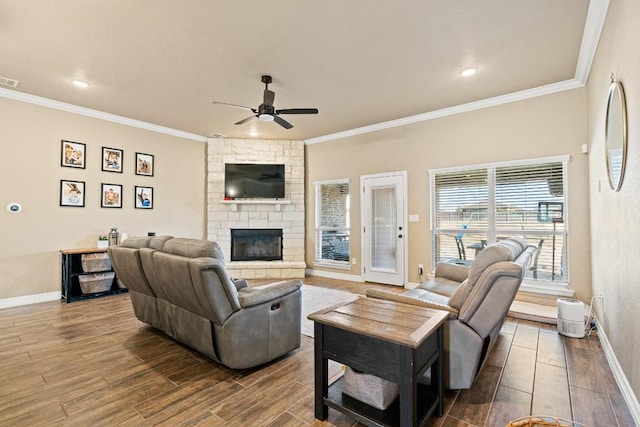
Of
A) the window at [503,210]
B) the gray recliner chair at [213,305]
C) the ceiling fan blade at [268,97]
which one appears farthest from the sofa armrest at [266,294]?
the window at [503,210]

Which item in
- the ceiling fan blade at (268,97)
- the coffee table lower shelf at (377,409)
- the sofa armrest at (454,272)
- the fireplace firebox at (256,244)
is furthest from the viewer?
the fireplace firebox at (256,244)

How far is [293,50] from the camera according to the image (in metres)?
3.18

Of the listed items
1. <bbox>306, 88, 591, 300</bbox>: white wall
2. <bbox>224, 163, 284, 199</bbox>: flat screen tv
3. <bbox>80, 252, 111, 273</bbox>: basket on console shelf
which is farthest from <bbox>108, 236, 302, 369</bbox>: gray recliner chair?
<bbox>224, 163, 284, 199</bbox>: flat screen tv

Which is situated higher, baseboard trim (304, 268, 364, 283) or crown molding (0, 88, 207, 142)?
crown molding (0, 88, 207, 142)

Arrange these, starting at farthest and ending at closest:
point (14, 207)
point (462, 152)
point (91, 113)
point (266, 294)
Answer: point (91, 113), point (462, 152), point (14, 207), point (266, 294)

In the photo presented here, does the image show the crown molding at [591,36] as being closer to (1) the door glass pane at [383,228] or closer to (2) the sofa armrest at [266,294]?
(1) the door glass pane at [383,228]

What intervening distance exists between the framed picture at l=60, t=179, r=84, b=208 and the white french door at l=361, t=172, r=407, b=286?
4.72 m

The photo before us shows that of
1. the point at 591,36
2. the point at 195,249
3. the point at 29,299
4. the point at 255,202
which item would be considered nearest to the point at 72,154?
the point at 29,299

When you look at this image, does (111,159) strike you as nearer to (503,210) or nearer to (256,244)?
(256,244)

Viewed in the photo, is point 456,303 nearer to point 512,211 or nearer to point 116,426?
point 116,426

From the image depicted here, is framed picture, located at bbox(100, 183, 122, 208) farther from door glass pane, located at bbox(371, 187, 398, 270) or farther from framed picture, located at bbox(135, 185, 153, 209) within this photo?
door glass pane, located at bbox(371, 187, 398, 270)

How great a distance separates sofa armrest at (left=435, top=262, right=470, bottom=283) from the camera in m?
3.51

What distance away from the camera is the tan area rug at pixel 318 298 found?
13.0ft

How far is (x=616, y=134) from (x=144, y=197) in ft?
20.9
